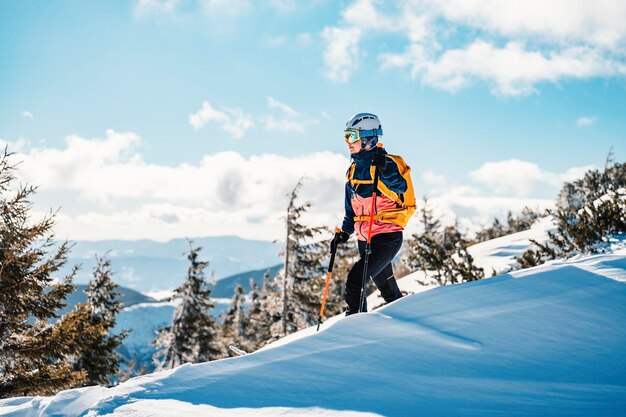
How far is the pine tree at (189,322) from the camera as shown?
71.8ft

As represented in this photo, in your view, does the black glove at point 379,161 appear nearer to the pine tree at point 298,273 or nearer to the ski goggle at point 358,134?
the ski goggle at point 358,134

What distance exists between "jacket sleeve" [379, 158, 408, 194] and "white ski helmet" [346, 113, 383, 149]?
448 mm

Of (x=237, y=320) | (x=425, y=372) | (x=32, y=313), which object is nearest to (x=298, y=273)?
(x=32, y=313)

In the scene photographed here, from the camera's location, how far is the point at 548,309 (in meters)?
3.79

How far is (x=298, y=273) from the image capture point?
64.2 feet

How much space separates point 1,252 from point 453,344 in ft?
32.2

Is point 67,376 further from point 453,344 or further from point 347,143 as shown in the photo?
point 453,344

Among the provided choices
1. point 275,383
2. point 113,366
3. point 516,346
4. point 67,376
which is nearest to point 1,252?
point 67,376

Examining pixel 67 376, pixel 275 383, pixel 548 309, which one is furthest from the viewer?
pixel 67 376

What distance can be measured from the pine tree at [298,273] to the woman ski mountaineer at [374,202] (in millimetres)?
13541

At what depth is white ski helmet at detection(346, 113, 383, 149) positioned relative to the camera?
5.37 m

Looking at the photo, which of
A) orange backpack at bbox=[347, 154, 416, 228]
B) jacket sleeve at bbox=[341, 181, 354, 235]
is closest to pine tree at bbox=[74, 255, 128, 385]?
jacket sleeve at bbox=[341, 181, 354, 235]

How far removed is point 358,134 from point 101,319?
17.5 m

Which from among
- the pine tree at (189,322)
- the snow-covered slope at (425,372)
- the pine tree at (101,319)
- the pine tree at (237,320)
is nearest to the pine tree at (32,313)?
the snow-covered slope at (425,372)
